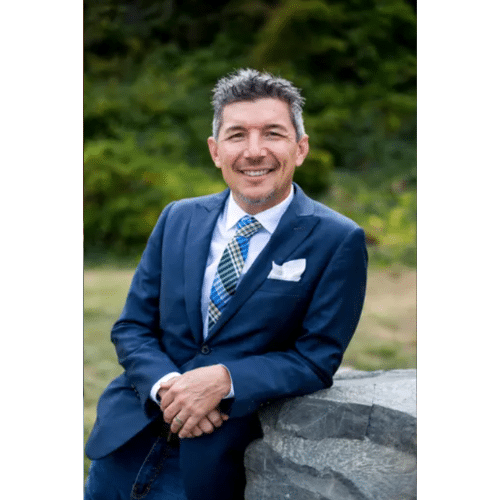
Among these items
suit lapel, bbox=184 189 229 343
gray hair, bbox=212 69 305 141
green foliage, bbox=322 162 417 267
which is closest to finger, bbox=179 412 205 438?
suit lapel, bbox=184 189 229 343

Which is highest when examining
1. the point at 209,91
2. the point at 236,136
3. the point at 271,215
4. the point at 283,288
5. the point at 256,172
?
the point at 209,91

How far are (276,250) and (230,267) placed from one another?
0.49ft

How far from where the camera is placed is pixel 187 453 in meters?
2.13

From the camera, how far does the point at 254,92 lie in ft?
6.89

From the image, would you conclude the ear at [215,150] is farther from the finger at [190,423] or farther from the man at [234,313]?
the finger at [190,423]

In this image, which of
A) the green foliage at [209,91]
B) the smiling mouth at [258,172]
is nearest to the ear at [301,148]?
the smiling mouth at [258,172]

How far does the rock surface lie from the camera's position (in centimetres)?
209

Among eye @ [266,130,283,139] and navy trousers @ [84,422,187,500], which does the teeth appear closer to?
eye @ [266,130,283,139]

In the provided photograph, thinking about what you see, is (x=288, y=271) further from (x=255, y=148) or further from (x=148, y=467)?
(x=148, y=467)

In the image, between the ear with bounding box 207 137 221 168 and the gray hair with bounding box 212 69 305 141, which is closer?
the gray hair with bounding box 212 69 305 141

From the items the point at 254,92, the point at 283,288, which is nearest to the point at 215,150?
the point at 254,92
